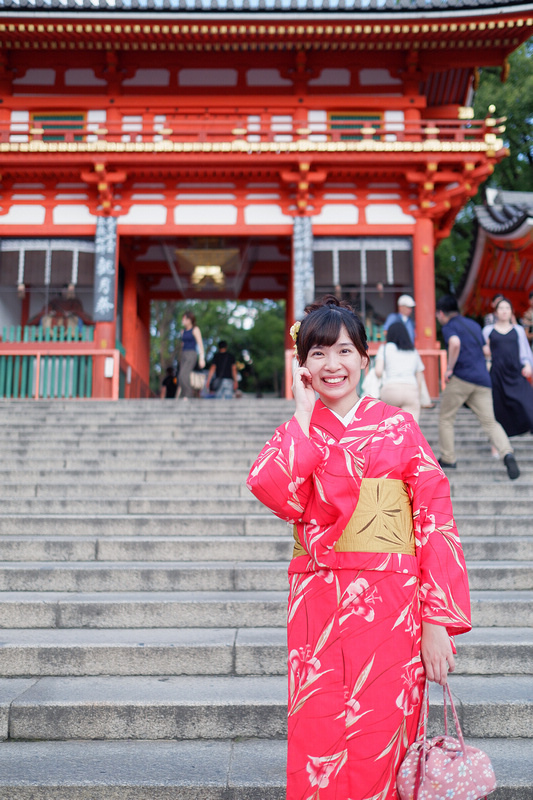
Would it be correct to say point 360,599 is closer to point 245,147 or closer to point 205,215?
point 245,147

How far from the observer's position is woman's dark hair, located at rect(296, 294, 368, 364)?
5.81 feet

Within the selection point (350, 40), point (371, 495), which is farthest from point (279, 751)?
point (350, 40)

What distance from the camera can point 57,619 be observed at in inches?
143

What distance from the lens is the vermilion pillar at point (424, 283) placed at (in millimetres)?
10711

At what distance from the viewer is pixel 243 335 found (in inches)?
1133

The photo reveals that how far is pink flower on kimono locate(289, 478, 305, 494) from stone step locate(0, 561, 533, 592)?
242cm

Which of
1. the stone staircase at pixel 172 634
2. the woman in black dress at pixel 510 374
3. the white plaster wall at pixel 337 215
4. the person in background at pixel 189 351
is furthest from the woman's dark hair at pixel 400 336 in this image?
the white plaster wall at pixel 337 215

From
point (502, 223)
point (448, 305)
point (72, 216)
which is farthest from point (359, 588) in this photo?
point (502, 223)

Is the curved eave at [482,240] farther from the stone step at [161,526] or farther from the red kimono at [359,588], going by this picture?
the red kimono at [359,588]

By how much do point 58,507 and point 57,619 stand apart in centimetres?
162

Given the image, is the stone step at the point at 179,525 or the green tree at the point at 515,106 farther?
the green tree at the point at 515,106

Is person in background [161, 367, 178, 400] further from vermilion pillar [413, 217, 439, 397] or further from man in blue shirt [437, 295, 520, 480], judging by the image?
man in blue shirt [437, 295, 520, 480]

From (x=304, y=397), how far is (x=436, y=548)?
0.53m

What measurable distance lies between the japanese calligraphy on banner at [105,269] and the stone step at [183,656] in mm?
7987
